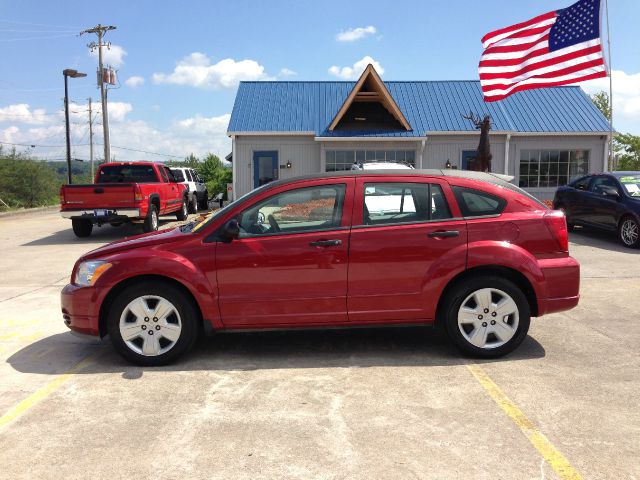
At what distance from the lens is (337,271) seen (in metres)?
4.58

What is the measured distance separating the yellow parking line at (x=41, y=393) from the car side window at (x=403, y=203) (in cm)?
279

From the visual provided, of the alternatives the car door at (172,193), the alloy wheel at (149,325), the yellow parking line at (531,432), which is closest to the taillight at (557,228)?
the yellow parking line at (531,432)

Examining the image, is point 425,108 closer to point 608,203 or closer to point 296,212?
point 608,203

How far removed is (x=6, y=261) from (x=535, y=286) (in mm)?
→ 10012

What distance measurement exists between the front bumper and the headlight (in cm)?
5

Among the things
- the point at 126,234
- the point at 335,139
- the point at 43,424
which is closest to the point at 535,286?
the point at 43,424

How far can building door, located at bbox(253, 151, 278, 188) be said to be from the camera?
2103cm

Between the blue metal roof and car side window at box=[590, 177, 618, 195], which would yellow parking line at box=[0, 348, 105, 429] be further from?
the blue metal roof

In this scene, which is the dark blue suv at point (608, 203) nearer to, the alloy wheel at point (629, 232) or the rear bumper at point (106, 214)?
the alloy wheel at point (629, 232)

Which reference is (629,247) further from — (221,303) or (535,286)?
(221,303)

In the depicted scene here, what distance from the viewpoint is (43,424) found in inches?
142

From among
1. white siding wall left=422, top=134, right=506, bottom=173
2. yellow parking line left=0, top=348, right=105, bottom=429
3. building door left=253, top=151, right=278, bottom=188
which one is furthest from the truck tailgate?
white siding wall left=422, top=134, right=506, bottom=173

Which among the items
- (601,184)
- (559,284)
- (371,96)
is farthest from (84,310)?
(371,96)

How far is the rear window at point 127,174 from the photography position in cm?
1566
